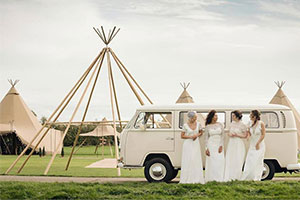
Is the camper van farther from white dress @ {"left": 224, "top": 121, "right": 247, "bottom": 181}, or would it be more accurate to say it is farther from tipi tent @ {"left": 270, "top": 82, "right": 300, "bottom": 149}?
tipi tent @ {"left": 270, "top": 82, "right": 300, "bottom": 149}

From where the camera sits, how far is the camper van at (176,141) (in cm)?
1140

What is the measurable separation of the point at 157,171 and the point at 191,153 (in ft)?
3.33

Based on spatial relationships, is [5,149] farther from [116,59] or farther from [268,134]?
[268,134]

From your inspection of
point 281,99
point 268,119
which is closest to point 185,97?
point 281,99

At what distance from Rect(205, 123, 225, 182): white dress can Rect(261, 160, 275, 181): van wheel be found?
1197 mm

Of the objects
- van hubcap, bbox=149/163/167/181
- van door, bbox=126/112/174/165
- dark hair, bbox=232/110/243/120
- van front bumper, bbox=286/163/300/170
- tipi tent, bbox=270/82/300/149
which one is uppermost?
tipi tent, bbox=270/82/300/149

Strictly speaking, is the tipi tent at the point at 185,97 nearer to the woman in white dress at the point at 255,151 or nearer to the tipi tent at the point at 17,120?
the tipi tent at the point at 17,120

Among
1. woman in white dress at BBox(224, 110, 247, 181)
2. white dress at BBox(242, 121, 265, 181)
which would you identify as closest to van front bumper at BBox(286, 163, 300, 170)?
white dress at BBox(242, 121, 265, 181)

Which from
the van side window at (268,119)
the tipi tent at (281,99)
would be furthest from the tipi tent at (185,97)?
the van side window at (268,119)

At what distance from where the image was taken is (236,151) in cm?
1108

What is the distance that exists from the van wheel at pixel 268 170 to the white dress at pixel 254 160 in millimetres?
443

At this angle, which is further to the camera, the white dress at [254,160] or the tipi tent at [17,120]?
the tipi tent at [17,120]

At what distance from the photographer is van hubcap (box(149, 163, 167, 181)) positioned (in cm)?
1149

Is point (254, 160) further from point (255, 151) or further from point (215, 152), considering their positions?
point (215, 152)
